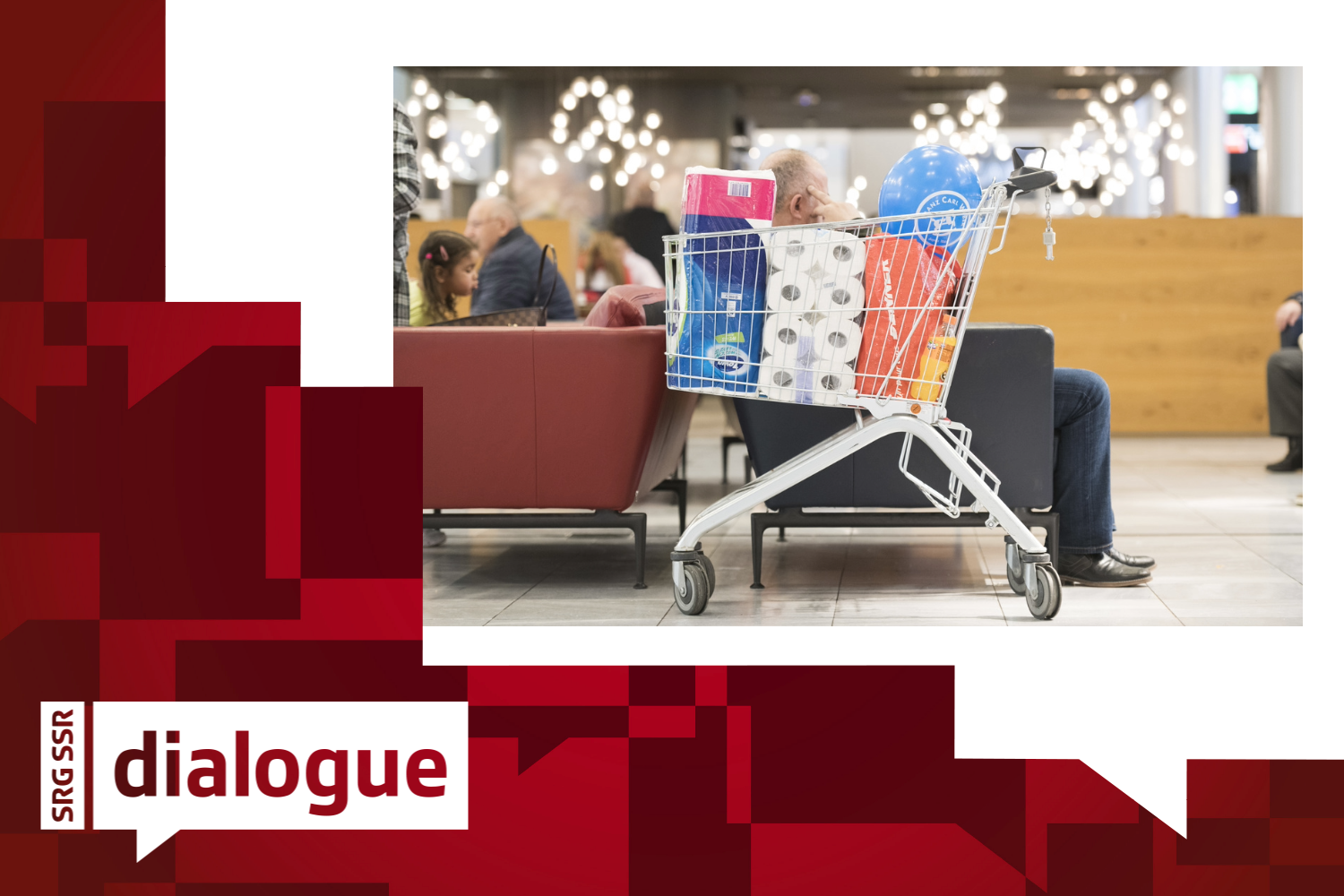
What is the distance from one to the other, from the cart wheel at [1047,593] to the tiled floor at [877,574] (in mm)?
37

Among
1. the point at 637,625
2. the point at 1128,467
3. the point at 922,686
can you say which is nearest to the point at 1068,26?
the point at 922,686

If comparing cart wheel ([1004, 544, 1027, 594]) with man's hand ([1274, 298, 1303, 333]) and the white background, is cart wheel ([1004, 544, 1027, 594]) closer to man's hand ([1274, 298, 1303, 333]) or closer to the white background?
the white background

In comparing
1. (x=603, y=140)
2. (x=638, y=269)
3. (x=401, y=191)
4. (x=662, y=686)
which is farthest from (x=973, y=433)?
(x=603, y=140)

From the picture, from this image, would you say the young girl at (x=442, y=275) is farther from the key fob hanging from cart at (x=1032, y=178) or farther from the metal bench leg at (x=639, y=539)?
the key fob hanging from cart at (x=1032, y=178)

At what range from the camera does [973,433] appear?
8.64ft

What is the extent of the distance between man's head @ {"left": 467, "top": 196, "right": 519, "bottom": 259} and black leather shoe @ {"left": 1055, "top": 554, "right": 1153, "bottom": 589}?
2.21 metres

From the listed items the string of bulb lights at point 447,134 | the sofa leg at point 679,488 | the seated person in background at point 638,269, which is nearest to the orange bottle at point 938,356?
the sofa leg at point 679,488

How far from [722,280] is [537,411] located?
55 centimetres

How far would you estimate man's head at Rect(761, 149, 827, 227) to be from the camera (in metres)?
2.46

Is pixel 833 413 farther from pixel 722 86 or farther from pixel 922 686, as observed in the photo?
pixel 722 86

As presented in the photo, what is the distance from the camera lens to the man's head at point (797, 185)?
2.46 metres

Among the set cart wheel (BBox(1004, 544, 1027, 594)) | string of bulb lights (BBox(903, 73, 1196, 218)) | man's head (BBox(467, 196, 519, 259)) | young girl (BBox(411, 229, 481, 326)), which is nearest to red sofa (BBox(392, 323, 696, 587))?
cart wheel (BBox(1004, 544, 1027, 594))

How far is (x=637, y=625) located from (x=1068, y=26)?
4.40 feet

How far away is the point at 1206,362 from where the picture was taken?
6.29m
